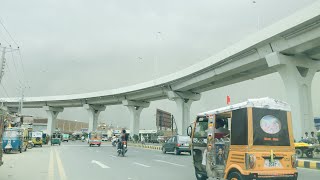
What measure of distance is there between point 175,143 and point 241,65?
411 inches

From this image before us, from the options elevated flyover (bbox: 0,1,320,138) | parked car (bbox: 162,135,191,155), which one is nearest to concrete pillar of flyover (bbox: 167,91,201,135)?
elevated flyover (bbox: 0,1,320,138)

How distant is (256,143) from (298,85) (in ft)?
73.2

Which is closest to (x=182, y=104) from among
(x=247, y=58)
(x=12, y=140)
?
(x=247, y=58)

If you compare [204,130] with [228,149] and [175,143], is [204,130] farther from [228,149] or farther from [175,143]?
[175,143]

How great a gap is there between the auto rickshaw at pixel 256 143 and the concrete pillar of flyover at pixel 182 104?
43948 mm

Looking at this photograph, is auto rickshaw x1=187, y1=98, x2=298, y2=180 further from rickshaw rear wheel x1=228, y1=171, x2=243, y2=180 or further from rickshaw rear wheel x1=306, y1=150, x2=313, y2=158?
rickshaw rear wheel x1=306, y1=150, x2=313, y2=158

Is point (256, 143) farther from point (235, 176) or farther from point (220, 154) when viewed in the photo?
point (220, 154)

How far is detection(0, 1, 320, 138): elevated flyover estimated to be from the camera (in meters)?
24.7

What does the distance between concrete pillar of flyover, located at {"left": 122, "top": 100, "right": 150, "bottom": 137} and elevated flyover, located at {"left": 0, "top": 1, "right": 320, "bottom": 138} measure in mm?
13208

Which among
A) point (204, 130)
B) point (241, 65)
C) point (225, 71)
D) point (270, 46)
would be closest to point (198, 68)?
point (225, 71)

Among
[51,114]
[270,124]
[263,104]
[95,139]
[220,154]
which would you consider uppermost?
[51,114]

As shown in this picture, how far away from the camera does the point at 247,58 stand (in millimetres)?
31953

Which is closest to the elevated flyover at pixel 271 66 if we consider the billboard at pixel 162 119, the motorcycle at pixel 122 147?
the motorcycle at pixel 122 147

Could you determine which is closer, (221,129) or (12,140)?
(221,129)
